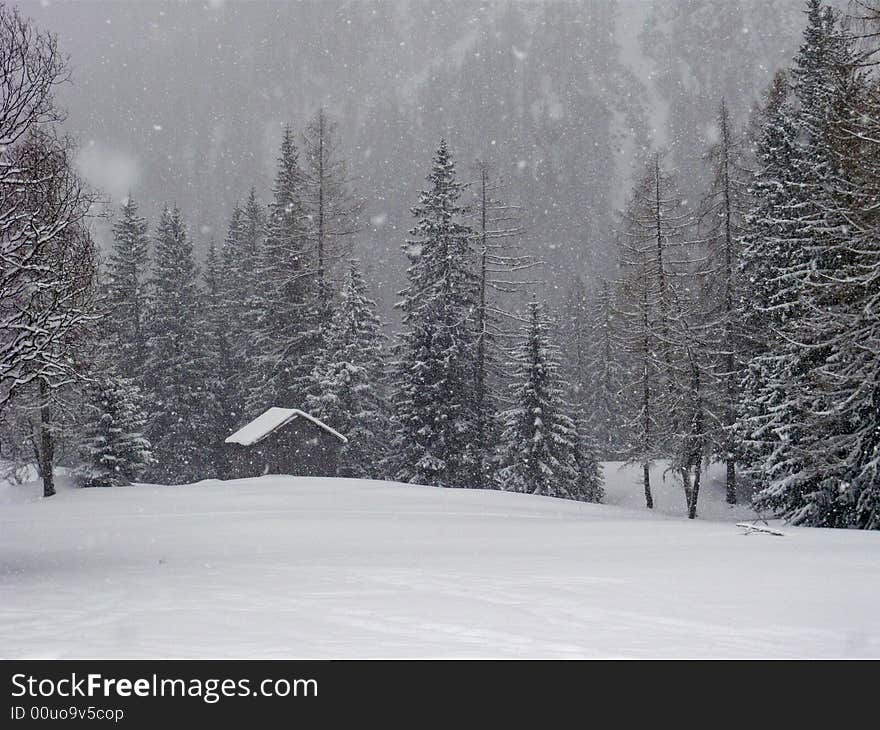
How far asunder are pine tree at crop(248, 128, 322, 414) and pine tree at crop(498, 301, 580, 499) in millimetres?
11986

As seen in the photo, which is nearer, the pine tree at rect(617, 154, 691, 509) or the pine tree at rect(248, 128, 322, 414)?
the pine tree at rect(617, 154, 691, 509)

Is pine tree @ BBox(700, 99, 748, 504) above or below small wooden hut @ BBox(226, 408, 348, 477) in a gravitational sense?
above

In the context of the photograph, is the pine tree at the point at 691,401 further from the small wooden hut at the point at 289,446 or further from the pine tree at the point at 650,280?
the small wooden hut at the point at 289,446

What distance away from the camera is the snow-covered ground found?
17.2 feet

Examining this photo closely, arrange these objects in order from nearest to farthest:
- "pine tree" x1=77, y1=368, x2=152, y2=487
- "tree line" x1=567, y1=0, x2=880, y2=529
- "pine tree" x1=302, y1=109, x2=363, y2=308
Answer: "tree line" x1=567, y1=0, x2=880, y2=529 < "pine tree" x1=77, y1=368, x2=152, y2=487 < "pine tree" x1=302, y1=109, x2=363, y2=308

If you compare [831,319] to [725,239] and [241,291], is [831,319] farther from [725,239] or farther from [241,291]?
[241,291]

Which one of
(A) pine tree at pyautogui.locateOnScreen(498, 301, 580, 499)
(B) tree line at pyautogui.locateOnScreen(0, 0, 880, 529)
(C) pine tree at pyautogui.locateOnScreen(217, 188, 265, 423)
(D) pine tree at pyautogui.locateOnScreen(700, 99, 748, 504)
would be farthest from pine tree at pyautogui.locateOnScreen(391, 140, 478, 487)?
(C) pine tree at pyautogui.locateOnScreen(217, 188, 265, 423)

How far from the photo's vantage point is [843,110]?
1739 cm

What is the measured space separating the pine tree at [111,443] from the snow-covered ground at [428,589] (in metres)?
15.3

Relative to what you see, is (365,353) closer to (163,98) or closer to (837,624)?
(837,624)

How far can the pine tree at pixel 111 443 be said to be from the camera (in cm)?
3102

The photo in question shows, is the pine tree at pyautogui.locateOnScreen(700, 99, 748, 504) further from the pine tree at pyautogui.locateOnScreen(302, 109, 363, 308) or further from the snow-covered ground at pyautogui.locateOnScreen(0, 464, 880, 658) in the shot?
the pine tree at pyautogui.locateOnScreen(302, 109, 363, 308)
